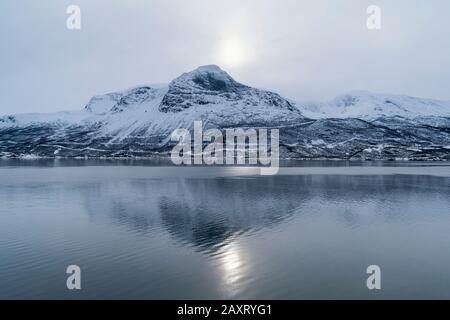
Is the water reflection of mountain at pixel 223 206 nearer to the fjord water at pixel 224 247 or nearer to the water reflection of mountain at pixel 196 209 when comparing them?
the water reflection of mountain at pixel 196 209

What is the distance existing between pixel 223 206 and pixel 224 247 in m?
27.4

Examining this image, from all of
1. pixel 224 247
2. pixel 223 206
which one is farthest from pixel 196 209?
pixel 224 247

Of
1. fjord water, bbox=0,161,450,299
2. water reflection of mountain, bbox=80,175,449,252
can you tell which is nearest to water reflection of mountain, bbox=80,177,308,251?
water reflection of mountain, bbox=80,175,449,252

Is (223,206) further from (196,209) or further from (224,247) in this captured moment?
(224,247)

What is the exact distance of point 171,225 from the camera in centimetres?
4853

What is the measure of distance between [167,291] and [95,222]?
91.5ft

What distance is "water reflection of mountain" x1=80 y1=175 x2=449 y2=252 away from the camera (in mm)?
46500

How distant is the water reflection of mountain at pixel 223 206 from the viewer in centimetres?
4650

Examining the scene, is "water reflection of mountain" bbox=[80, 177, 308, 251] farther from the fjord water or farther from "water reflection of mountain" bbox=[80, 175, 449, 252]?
the fjord water

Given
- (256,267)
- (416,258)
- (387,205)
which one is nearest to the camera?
(256,267)

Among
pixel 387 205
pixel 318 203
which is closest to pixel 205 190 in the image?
pixel 318 203

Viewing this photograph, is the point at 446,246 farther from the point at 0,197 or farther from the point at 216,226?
the point at 0,197

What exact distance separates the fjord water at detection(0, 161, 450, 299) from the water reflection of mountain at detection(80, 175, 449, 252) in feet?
0.83
